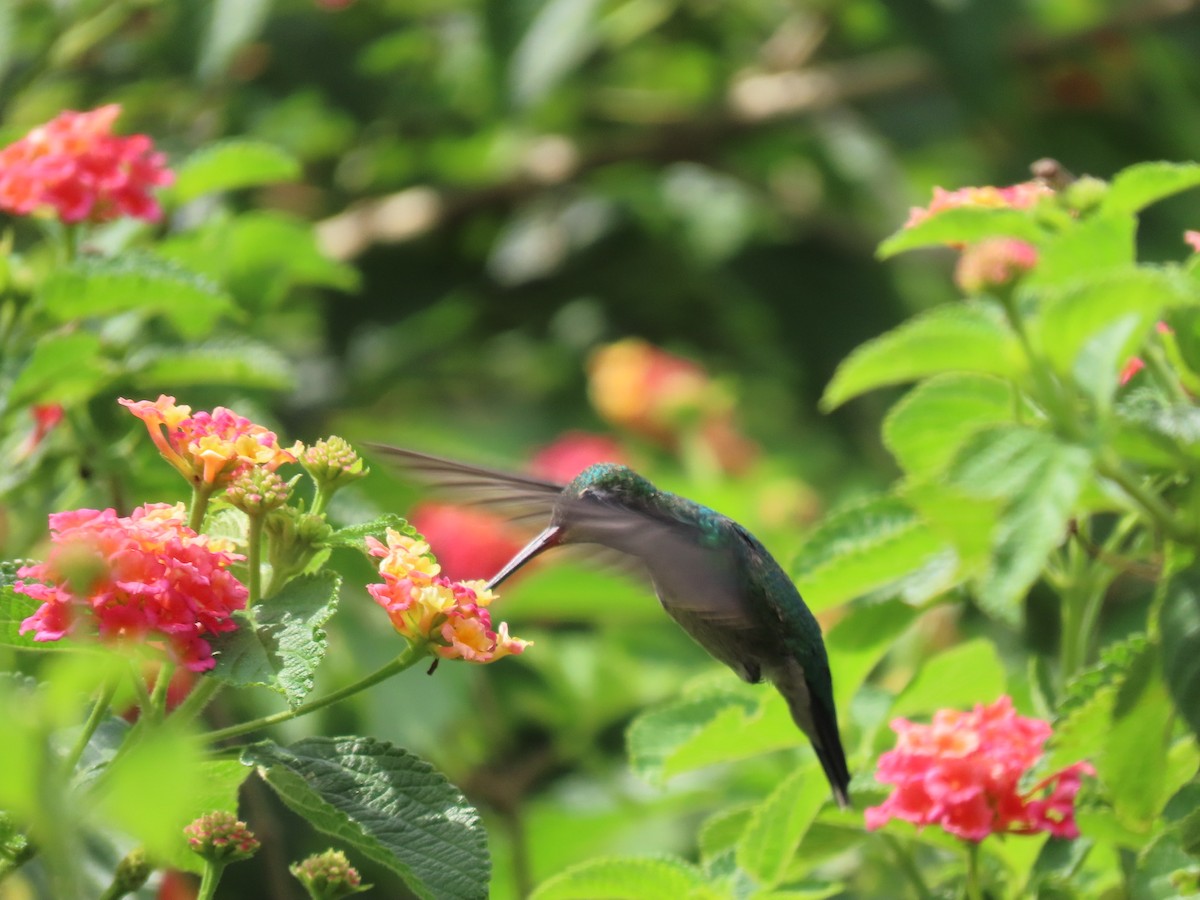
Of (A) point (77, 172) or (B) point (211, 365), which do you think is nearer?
(A) point (77, 172)

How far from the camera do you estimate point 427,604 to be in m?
1.23

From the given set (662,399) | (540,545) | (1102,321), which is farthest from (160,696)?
(662,399)

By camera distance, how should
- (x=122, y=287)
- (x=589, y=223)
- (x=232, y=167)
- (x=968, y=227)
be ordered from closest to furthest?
(x=968, y=227)
(x=122, y=287)
(x=232, y=167)
(x=589, y=223)

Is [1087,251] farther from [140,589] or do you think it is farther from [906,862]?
[140,589]

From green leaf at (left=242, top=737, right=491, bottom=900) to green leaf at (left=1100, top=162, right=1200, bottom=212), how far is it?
78cm

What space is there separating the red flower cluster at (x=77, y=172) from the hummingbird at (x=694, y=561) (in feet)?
1.75

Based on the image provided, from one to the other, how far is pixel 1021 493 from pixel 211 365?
3.33 ft

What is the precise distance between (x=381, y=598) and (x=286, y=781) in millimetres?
151

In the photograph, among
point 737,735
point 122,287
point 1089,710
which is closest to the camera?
point 1089,710

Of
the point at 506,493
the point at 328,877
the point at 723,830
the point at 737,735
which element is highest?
the point at 506,493

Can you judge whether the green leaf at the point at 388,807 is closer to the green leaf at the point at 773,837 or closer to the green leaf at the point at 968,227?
the green leaf at the point at 773,837

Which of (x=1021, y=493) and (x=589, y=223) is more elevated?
(x=1021, y=493)

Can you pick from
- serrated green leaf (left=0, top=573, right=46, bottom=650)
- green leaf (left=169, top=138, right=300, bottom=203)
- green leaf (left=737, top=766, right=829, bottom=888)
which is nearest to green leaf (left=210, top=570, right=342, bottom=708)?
serrated green leaf (left=0, top=573, right=46, bottom=650)

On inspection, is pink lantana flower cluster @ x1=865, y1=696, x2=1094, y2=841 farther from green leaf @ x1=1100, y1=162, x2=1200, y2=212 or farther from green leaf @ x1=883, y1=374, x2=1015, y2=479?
green leaf @ x1=1100, y1=162, x2=1200, y2=212
